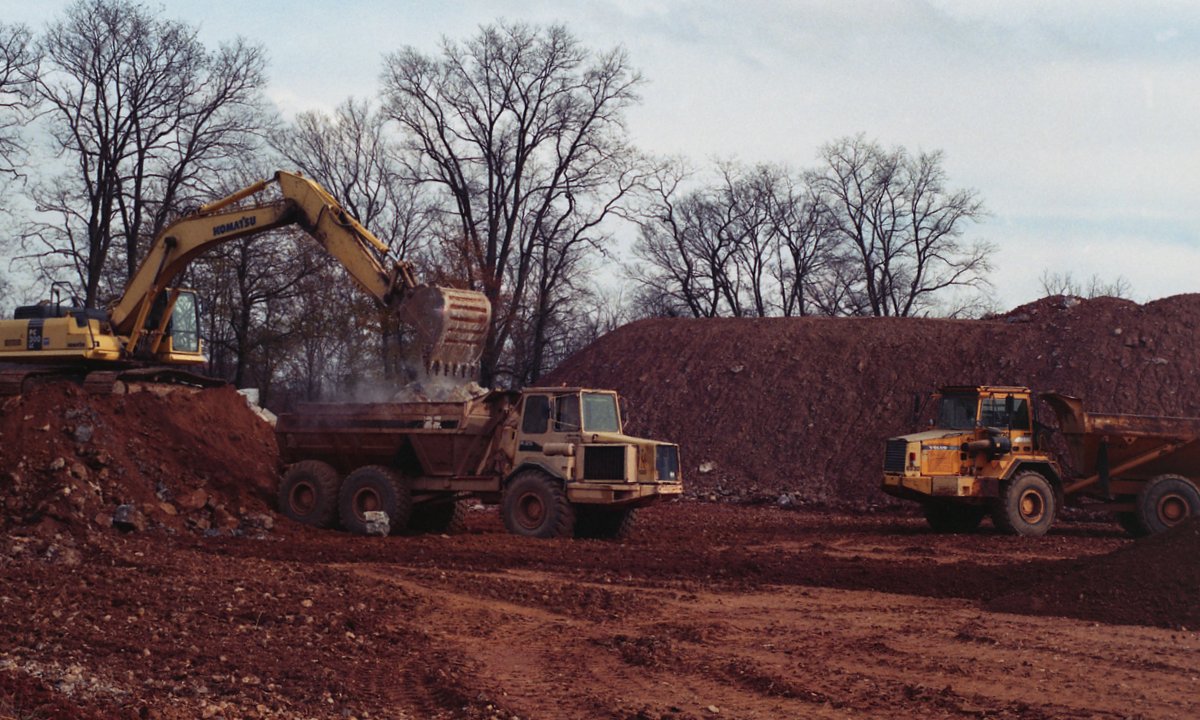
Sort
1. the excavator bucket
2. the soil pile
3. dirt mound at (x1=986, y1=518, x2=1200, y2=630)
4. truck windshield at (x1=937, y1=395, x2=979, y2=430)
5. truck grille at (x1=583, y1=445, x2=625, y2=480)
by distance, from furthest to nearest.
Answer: the soil pile < truck windshield at (x1=937, y1=395, x2=979, y2=430) < truck grille at (x1=583, y1=445, x2=625, y2=480) < the excavator bucket < dirt mound at (x1=986, y1=518, x2=1200, y2=630)

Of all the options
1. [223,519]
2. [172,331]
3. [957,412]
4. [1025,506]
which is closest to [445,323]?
[223,519]

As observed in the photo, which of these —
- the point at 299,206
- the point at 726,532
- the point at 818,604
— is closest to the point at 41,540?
the point at 299,206

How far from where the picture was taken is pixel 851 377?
1288 inches

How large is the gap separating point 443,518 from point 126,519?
212 inches

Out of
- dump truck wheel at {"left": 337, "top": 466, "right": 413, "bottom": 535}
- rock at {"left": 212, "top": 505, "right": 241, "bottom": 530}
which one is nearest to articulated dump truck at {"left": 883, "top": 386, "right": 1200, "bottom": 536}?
dump truck wheel at {"left": 337, "top": 466, "right": 413, "bottom": 535}

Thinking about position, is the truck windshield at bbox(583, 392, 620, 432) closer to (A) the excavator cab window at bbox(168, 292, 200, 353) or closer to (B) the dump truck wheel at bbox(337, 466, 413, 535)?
(B) the dump truck wheel at bbox(337, 466, 413, 535)

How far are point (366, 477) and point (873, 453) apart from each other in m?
15.0

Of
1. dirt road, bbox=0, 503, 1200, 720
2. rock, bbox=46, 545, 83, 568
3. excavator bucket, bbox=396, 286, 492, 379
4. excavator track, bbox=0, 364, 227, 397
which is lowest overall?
dirt road, bbox=0, 503, 1200, 720

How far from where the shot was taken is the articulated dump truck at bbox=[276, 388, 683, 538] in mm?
18141

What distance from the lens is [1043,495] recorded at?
2084 centimetres

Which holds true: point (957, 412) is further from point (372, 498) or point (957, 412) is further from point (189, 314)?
point (189, 314)

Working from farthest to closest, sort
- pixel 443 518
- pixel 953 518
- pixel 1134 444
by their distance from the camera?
pixel 953 518 < pixel 1134 444 < pixel 443 518

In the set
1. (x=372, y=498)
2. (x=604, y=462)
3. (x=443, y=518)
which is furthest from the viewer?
(x=443, y=518)

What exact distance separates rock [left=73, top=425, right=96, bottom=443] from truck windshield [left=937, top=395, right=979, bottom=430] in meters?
14.3
